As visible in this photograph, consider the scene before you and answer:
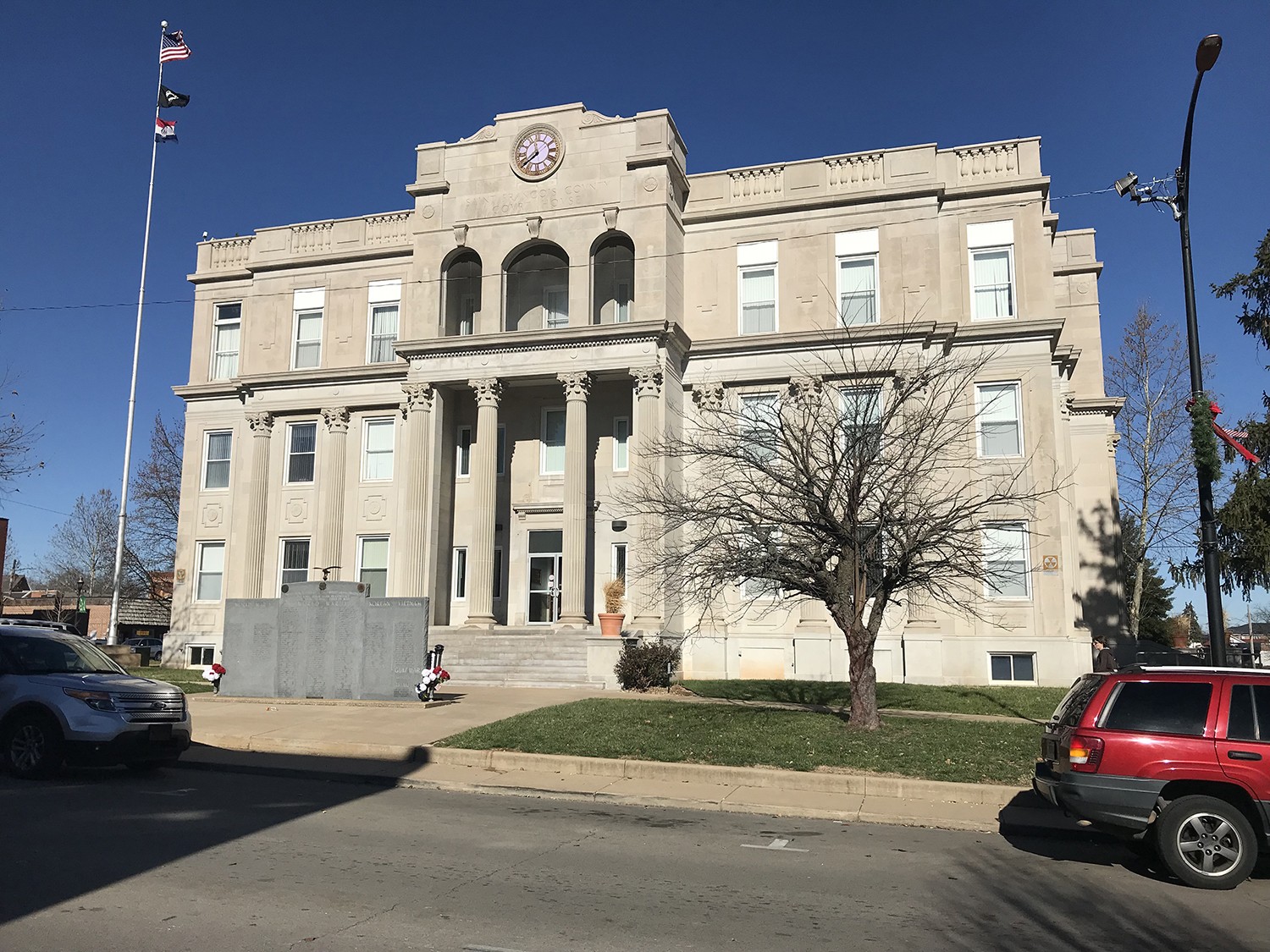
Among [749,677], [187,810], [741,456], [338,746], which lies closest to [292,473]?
[749,677]

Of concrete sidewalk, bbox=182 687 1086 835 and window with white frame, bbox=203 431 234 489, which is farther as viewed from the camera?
window with white frame, bbox=203 431 234 489

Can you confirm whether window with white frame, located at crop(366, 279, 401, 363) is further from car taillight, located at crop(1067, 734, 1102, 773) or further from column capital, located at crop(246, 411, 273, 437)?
car taillight, located at crop(1067, 734, 1102, 773)

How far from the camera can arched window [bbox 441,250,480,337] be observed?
1284 inches

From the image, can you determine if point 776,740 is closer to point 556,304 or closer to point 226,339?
point 556,304

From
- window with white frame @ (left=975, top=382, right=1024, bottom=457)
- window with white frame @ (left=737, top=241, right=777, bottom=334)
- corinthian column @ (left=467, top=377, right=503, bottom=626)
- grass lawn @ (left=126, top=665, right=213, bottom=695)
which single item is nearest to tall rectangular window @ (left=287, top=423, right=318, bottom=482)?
grass lawn @ (left=126, top=665, right=213, bottom=695)

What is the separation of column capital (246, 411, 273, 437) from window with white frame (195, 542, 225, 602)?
14.3 feet

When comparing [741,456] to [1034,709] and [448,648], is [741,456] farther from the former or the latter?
[448,648]

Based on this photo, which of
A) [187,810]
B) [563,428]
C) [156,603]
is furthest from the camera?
[156,603]

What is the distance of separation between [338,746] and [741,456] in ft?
25.6

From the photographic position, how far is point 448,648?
91.1 feet

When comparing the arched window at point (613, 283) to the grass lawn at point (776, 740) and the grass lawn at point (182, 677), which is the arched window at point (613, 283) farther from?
the grass lawn at point (776, 740)

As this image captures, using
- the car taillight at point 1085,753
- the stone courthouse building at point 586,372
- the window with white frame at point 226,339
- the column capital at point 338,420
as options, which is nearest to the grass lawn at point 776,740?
the car taillight at point 1085,753

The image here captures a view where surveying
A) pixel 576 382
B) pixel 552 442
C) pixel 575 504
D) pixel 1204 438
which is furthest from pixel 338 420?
pixel 1204 438

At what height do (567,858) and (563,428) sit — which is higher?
(563,428)
